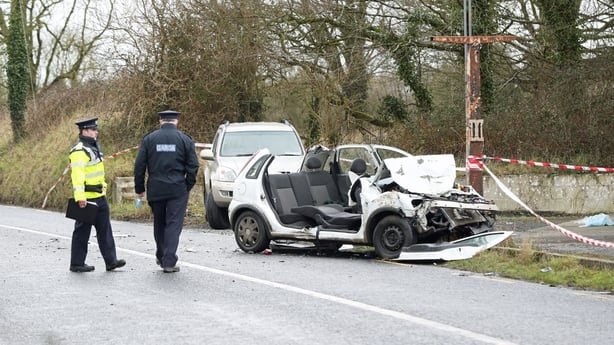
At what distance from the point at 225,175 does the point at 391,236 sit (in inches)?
272

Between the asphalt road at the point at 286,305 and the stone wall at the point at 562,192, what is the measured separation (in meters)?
8.59

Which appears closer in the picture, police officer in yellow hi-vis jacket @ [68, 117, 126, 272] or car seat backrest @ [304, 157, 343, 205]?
police officer in yellow hi-vis jacket @ [68, 117, 126, 272]

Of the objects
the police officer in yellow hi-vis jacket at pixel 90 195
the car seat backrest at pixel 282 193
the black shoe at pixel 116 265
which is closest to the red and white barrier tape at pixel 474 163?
the car seat backrest at pixel 282 193

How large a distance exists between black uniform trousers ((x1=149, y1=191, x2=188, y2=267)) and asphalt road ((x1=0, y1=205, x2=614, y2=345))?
0.24m

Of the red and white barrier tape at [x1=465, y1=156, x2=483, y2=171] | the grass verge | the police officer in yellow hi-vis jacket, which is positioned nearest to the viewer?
the grass verge

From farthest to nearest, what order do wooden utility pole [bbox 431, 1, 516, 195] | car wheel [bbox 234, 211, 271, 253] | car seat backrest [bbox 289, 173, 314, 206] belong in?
wooden utility pole [bbox 431, 1, 516, 195] < car seat backrest [bbox 289, 173, 314, 206] < car wheel [bbox 234, 211, 271, 253]

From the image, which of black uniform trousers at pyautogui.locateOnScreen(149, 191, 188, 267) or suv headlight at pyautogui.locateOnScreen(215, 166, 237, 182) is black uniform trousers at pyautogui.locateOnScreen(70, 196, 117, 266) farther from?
suv headlight at pyautogui.locateOnScreen(215, 166, 237, 182)

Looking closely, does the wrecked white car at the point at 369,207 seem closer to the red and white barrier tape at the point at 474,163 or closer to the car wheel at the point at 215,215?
A: the red and white barrier tape at the point at 474,163

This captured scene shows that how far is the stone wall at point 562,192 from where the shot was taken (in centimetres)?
2039

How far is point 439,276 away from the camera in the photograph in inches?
439

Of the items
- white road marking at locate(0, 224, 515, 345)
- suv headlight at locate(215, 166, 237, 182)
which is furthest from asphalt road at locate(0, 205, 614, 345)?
suv headlight at locate(215, 166, 237, 182)

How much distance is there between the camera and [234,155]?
19.8 meters

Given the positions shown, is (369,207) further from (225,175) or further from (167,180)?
(225,175)

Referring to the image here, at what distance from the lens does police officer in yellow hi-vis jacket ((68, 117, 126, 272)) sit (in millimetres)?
11906
